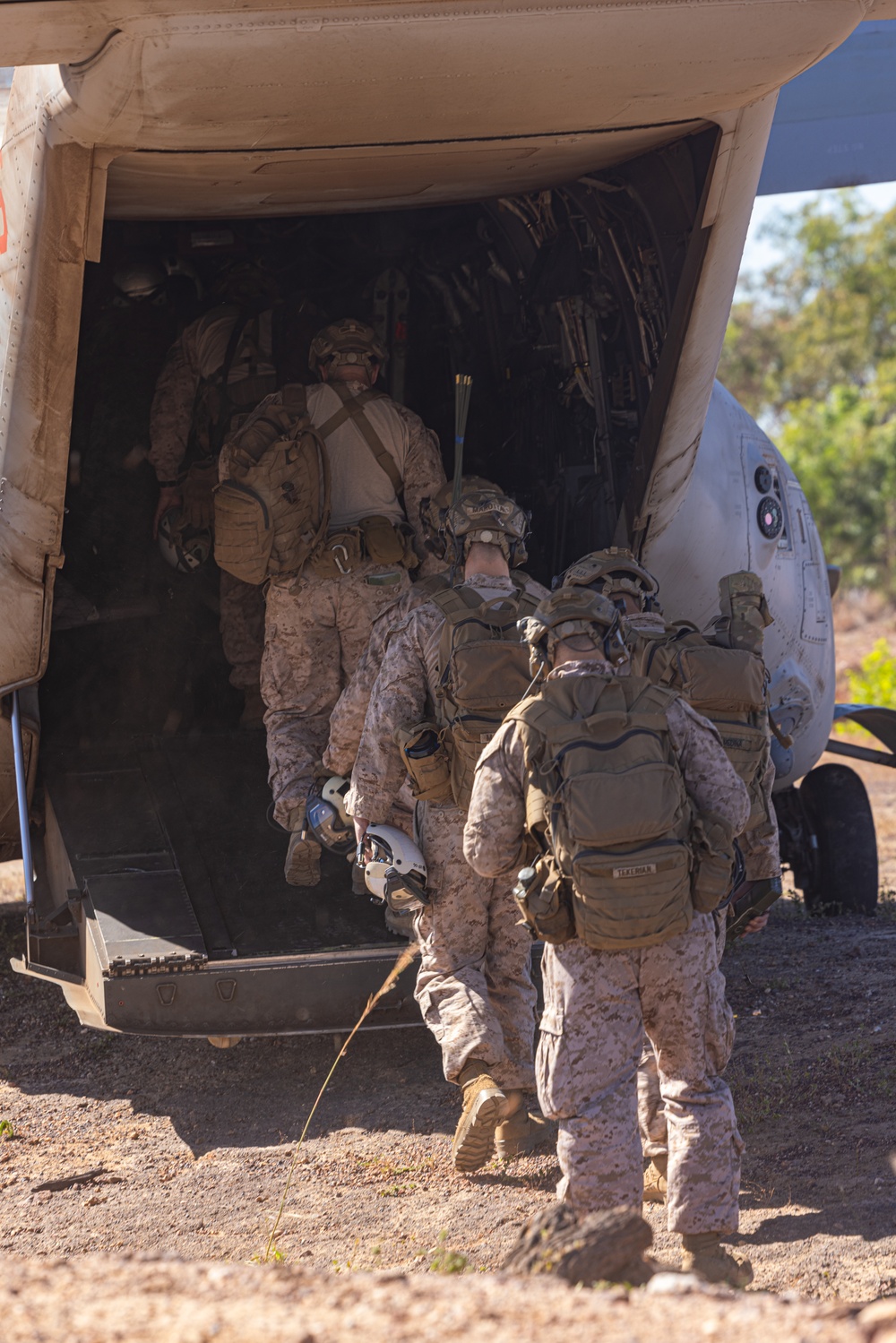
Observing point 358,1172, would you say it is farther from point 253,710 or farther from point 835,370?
point 835,370

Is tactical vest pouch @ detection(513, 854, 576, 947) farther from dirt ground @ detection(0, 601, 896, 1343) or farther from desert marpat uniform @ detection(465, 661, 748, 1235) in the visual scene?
dirt ground @ detection(0, 601, 896, 1343)

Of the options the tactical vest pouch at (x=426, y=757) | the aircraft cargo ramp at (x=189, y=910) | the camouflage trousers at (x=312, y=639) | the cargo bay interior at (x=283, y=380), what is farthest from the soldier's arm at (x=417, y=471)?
the tactical vest pouch at (x=426, y=757)

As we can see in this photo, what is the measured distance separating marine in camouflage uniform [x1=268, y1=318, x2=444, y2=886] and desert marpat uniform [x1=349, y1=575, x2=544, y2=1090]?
71cm

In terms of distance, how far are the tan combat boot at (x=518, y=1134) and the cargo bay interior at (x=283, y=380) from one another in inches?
41.1

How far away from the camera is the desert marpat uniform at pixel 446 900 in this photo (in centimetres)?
480

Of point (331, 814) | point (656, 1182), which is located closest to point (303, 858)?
point (331, 814)

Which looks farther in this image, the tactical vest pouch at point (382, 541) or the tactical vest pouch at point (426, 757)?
the tactical vest pouch at point (382, 541)

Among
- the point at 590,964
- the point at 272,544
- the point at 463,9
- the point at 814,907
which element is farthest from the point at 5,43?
the point at 814,907

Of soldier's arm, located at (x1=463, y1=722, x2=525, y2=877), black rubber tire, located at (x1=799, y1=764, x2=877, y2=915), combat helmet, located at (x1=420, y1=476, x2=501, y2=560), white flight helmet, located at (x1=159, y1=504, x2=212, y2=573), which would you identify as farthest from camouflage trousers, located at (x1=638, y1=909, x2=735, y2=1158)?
black rubber tire, located at (x1=799, y1=764, x2=877, y2=915)

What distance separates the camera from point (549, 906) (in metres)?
3.70

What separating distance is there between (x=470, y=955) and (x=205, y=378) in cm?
336

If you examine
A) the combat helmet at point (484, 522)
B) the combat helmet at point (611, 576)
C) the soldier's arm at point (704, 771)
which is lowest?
the soldier's arm at point (704, 771)

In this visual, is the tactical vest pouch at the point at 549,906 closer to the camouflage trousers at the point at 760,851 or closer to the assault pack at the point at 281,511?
the camouflage trousers at the point at 760,851

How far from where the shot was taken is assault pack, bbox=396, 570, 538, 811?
458cm
